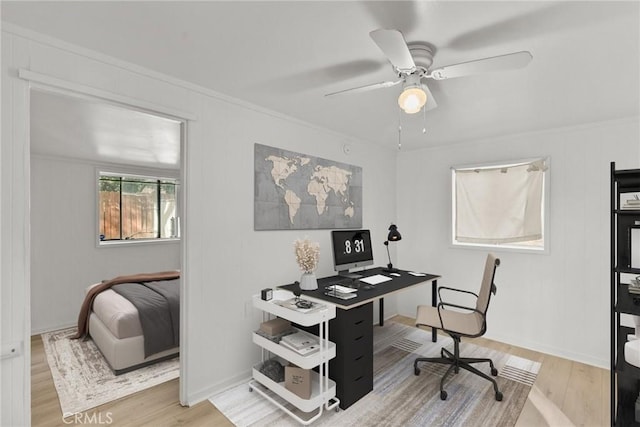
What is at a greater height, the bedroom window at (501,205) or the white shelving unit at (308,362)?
the bedroom window at (501,205)

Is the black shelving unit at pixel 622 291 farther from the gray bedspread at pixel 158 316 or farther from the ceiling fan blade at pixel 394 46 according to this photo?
the gray bedspread at pixel 158 316

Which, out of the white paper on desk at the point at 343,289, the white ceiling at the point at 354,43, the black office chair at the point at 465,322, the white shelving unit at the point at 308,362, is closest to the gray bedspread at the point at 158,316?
the white shelving unit at the point at 308,362

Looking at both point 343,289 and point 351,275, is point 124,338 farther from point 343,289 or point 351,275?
point 351,275

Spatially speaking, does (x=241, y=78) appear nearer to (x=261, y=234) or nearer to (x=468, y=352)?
(x=261, y=234)

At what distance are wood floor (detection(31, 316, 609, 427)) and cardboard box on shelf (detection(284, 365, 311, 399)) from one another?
46 centimetres

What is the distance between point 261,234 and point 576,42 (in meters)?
2.44

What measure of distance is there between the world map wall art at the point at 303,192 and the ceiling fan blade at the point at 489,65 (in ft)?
5.20

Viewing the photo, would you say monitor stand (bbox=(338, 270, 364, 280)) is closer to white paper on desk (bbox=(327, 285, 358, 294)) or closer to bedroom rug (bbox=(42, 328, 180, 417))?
white paper on desk (bbox=(327, 285, 358, 294))

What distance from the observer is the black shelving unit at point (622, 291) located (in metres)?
1.68

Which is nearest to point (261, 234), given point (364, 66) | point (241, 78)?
point (241, 78)

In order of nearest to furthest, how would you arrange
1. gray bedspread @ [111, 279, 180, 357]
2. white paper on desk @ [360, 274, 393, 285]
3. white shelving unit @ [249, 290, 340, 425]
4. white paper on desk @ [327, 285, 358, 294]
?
white shelving unit @ [249, 290, 340, 425], white paper on desk @ [327, 285, 358, 294], gray bedspread @ [111, 279, 180, 357], white paper on desk @ [360, 274, 393, 285]

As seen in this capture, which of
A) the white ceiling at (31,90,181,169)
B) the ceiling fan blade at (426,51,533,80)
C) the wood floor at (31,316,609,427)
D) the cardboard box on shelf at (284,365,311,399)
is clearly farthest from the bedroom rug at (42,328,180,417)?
the ceiling fan blade at (426,51,533,80)

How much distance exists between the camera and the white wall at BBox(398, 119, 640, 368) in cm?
294

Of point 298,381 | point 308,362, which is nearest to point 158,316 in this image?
point 298,381
